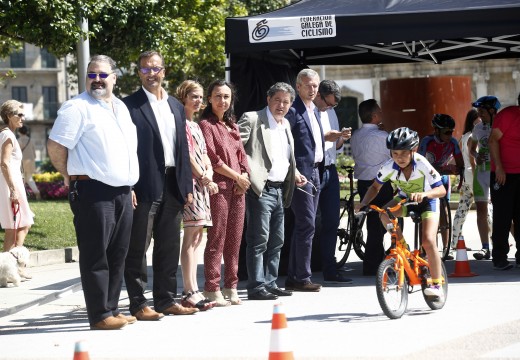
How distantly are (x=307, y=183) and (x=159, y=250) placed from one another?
83.9 inches

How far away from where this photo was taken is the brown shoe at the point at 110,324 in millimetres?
9672

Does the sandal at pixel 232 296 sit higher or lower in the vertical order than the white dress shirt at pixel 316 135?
lower

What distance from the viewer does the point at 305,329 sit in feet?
31.3

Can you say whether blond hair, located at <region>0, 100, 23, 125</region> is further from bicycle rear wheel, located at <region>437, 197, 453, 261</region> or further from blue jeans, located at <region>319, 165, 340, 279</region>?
bicycle rear wheel, located at <region>437, 197, 453, 261</region>

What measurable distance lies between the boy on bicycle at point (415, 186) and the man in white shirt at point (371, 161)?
8.93 ft

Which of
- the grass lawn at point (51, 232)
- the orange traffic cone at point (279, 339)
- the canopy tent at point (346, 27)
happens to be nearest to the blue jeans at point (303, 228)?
the canopy tent at point (346, 27)

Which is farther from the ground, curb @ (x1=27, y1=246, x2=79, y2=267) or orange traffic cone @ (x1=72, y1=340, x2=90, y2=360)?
orange traffic cone @ (x1=72, y1=340, x2=90, y2=360)

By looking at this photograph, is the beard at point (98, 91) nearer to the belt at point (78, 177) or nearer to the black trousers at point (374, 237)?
the belt at point (78, 177)

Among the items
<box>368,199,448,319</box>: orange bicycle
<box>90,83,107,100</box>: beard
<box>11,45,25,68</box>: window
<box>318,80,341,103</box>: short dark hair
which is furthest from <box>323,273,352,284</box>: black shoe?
<box>11,45,25,68</box>: window

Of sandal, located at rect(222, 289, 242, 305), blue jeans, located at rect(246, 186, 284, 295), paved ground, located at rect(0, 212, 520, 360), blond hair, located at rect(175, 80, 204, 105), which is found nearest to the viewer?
paved ground, located at rect(0, 212, 520, 360)

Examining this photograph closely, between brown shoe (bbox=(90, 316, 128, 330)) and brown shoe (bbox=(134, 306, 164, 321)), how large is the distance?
50 cm

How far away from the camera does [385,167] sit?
34.5ft

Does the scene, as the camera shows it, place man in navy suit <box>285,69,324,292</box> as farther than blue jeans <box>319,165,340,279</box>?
No

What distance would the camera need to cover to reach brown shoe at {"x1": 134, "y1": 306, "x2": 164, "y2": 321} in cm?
1024
